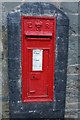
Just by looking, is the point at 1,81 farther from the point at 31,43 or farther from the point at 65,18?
the point at 65,18

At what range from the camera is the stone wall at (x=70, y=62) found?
3795mm

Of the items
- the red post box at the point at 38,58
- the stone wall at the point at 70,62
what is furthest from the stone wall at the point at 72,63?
the red post box at the point at 38,58

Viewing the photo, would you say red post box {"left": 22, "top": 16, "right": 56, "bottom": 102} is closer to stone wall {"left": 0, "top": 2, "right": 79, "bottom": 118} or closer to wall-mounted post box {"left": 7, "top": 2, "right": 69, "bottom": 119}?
wall-mounted post box {"left": 7, "top": 2, "right": 69, "bottom": 119}

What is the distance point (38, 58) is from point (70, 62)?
0.42 meters

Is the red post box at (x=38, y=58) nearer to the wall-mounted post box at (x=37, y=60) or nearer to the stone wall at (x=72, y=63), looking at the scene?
the wall-mounted post box at (x=37, y=60)

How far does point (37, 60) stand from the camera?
12.5 feet

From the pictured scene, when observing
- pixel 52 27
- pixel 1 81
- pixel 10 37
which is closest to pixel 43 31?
pixel 52 27

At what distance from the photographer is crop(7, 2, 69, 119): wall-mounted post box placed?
12.3 ft

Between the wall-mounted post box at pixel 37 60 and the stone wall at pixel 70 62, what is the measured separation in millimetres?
57

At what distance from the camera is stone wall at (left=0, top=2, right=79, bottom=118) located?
379cm

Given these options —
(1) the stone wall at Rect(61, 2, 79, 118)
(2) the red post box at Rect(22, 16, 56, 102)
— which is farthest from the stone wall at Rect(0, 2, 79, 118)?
(2) the red post box at Rect(22, 16, 56, 102)

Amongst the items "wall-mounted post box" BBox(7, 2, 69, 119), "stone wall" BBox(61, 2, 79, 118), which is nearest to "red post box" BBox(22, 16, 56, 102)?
"wall-mounted post box" BBox(7, 2, 69, 119)

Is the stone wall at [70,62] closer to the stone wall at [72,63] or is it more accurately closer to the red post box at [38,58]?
the stone wall at [72,63]

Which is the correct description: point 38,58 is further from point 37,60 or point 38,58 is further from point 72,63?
point 72,63
